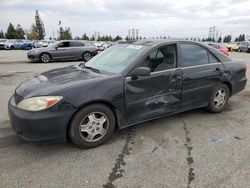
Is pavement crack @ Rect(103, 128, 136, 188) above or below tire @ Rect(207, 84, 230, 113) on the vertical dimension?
below

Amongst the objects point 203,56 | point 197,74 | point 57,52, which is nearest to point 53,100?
point 197,74

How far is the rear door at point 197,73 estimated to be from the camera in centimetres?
410

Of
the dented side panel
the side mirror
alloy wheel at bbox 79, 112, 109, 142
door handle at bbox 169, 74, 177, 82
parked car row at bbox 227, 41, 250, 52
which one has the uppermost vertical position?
the side mirror

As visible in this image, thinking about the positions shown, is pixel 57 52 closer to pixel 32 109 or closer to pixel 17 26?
pixel 32 109

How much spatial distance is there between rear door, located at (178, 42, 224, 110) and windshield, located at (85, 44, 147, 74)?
84 centimetres

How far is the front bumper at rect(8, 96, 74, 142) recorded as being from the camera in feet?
9.62

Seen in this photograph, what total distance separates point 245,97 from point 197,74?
252 centimetres

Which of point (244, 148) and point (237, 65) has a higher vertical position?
point (237, 65)

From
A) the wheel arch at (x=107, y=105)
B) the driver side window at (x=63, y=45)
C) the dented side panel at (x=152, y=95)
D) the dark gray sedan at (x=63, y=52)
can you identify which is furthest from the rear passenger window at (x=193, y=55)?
the driver side window at (x=63, y=45)

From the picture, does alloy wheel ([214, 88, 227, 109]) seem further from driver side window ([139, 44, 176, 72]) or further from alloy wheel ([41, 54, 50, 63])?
alloy wheel ([41, 54, 50, 63])

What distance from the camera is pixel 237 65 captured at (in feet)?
16.0

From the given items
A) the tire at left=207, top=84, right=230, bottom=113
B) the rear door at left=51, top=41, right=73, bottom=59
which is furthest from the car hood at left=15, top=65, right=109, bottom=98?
the rear door at left=51, top=41, right=73, bottom=59

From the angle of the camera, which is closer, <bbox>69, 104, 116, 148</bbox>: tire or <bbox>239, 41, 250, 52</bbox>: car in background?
<bbox>69, 104, 116, 148</bbox>: tire

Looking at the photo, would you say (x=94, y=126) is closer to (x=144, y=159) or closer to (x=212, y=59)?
(x=144, y=159)
